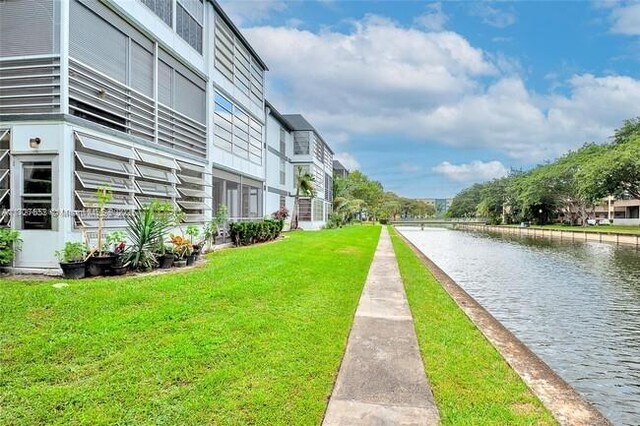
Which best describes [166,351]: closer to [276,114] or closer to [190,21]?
[190,21]

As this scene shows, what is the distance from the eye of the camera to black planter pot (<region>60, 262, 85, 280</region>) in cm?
771

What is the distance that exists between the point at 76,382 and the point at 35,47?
294 inches

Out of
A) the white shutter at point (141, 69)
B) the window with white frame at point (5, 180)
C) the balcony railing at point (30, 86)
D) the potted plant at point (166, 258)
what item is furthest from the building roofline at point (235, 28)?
the potted plant at point (166, 258)

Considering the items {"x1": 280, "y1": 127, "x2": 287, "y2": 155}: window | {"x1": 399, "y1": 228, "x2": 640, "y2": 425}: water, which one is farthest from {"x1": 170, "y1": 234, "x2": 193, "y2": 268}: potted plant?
{"x1": 280, "y1": 127, "x2": 287, "y2": 155}: window

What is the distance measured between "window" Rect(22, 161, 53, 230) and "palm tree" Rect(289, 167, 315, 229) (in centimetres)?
2321

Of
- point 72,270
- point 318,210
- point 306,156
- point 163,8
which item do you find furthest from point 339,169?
point 72,270

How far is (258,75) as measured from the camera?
68.8 ft

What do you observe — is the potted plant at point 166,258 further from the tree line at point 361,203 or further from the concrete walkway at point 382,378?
the tree line at point 361,203

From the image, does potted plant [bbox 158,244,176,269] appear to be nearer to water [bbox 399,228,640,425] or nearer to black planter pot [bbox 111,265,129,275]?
black planter pot [bbox 111,265,129,275]

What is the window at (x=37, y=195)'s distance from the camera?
8117 mm

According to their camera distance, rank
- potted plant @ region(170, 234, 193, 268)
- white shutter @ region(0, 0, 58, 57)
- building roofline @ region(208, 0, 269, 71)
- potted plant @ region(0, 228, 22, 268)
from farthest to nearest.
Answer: building roofline @ region(208, 0, 269, 71), potted plant @ region(170, 234, 193, 268), white shutter @ region(0, 0, 58, 57), potted plant @ region(0, 228, 22, 268)

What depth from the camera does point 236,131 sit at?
1819 cm

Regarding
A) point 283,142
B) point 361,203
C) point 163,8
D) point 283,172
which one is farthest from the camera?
point 361,203

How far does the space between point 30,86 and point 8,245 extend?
3097 mm
